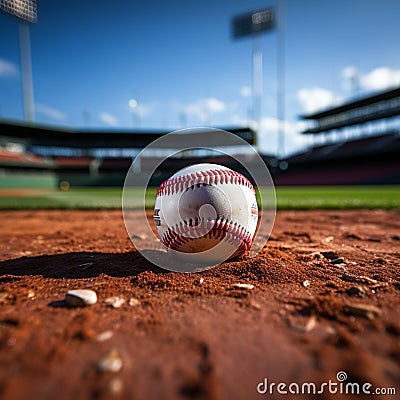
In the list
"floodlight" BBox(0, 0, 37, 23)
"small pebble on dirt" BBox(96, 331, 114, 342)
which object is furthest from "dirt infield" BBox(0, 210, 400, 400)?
"floodlight" BBox(0, 0, 37, 23)

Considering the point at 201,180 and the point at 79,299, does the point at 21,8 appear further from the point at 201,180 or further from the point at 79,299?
the point at 79,299

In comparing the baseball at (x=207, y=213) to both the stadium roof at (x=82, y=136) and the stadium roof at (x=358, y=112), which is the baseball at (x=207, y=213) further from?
the stadium roof at (x=358, y=112)

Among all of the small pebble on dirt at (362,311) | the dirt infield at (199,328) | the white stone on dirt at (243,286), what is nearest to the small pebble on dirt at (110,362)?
the dirt infield at (199,328)

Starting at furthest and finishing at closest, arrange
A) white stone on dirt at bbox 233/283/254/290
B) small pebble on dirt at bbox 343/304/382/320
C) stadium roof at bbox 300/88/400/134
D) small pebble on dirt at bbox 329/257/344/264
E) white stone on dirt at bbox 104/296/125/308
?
stadium roof at bbox 300/88/400/134
small pebble on dirt at bbox 329/257/344/264
white stone on dirt at bbox 233/283/254/290
white stone on dirt at bbox 104/296/125/308
small pebble on dirt at bbox 343/304/382/320

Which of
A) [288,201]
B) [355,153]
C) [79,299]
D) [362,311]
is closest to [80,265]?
[79,299]

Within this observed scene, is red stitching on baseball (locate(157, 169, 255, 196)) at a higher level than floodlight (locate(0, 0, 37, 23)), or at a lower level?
lower

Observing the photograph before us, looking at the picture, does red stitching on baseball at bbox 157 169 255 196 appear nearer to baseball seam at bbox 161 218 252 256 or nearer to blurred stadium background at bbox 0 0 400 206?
baseball seam at bbox 161 218 252 256

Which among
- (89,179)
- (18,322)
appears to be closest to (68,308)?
(18,322)
